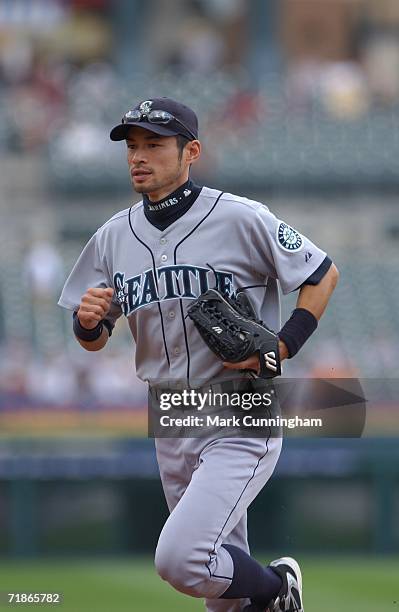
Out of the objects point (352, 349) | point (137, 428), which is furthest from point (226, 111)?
point (137, 428)

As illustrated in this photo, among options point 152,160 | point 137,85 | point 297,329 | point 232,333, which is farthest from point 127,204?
point 232,333

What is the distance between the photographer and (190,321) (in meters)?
4.37

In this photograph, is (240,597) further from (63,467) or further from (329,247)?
(329,247)

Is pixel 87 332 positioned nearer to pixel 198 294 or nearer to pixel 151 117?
pixel 198 294

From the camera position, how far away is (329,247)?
49.4ft

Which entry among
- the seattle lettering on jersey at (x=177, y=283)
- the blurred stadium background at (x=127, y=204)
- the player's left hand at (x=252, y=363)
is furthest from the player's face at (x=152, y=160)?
the blurred stadium background at (x=127, y=204)

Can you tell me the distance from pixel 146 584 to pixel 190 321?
3677 mm

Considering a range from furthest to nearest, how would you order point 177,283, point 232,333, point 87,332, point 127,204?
point 127,204
point 87,332
point 177,283
point 232,333

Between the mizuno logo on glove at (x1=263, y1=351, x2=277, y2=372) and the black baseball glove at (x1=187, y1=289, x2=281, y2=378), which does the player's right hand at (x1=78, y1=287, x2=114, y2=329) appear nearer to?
the black baseball glove at (x1=187, y1=289, x2=281, y2=378)

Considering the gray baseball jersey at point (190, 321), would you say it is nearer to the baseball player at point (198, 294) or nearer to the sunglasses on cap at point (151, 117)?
the baseball player at point (198, 294)

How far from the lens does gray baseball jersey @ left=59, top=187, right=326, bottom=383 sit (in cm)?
438

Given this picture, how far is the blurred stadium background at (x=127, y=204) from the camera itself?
356 inches

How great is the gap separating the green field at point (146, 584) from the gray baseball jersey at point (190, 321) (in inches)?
46.9

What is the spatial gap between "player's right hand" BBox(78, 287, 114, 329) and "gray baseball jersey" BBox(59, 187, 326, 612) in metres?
0.12
